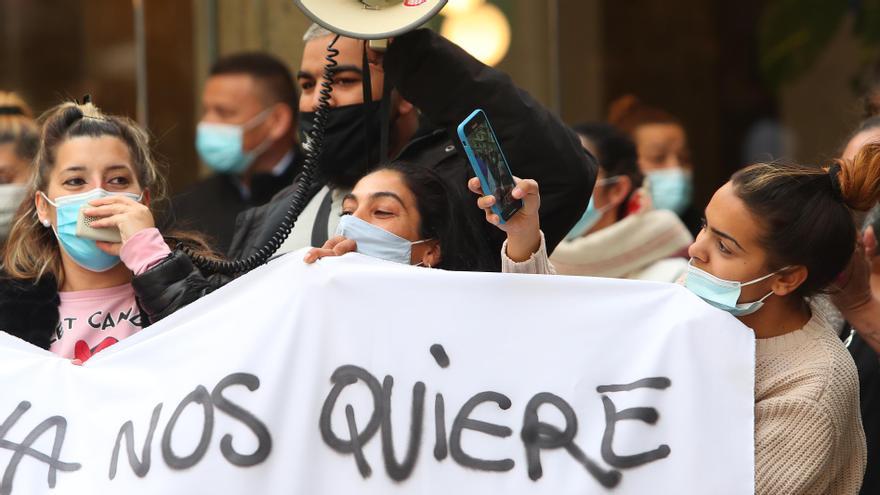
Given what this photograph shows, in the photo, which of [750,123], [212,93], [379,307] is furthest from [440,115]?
[750,123]

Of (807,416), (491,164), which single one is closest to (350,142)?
(491,164)

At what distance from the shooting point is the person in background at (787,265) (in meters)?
3.19

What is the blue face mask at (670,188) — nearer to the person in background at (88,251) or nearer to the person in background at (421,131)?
the person in background at (421,131)

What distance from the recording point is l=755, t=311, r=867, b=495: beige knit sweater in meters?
3.07

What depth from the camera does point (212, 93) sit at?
6.19m

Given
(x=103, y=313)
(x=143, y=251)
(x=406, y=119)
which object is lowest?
(x=103, y=313)

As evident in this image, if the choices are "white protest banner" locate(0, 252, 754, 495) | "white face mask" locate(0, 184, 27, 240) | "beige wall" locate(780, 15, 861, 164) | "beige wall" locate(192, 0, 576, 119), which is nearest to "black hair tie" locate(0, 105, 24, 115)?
"white face mask" locate(0, 184, 27, 240)

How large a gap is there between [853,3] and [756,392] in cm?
542

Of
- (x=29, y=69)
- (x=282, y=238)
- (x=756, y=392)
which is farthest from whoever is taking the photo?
(x=29, y=69)

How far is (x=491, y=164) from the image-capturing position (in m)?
3.13

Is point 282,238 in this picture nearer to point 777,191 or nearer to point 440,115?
point 440,115

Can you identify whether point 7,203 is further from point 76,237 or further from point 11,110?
point 76,237

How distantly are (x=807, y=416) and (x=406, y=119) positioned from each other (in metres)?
1.62

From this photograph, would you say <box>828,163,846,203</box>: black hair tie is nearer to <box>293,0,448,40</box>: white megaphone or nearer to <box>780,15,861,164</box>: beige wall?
<box>293,0,448,40</box>: white megaphone
